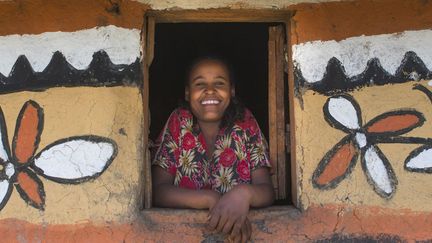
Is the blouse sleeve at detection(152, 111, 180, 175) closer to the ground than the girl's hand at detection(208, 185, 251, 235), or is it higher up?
higher up

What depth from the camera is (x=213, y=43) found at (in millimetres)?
5527

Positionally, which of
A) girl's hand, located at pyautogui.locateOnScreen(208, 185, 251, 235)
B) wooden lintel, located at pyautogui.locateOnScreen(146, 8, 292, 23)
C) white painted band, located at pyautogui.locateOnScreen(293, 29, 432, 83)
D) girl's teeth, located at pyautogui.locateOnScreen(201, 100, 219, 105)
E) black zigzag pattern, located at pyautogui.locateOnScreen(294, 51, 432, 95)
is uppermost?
wooden lintel, located at pyautogui.locateOnScreen(146, 8, 292, 23)

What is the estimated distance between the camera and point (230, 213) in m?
3.34

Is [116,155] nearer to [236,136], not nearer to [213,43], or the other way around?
[236,136]

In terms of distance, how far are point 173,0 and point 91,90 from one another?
60 centimetres

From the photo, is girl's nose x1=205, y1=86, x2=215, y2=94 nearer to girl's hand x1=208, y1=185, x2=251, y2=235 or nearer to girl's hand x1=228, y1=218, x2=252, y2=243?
girl's hand x1=208, y1=185, x2=251, y2=235

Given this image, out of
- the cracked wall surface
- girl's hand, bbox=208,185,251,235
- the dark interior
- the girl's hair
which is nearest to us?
girl's hand, bbox=208,185,251,235

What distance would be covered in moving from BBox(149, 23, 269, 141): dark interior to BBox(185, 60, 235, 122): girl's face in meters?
1.30

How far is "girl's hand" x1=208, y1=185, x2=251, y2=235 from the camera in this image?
3330 mm

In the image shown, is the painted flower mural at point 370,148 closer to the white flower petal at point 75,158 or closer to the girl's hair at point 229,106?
the girl's hair at point 229,106

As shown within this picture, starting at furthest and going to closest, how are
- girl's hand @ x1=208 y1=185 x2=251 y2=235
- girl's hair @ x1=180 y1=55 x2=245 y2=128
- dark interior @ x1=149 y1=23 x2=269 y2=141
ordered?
dark interior @ x1=149 y1=23 x2=269 y2=141, girl's hair @ x1=180 y1=55 x2=245 y2=128, girl's hand @ x1=208 y1=185 x2=251 y2=235

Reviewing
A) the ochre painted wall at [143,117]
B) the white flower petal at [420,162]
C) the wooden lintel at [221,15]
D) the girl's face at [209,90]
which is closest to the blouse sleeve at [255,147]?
the girl's face at [209,90]

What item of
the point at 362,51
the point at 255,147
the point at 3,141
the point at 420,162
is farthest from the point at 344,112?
the point at 3,141

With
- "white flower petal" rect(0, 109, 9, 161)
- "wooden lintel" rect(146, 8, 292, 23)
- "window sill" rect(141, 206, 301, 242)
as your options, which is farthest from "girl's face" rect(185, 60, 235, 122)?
"white flower petal" rect(0, 109, 9, 161)
